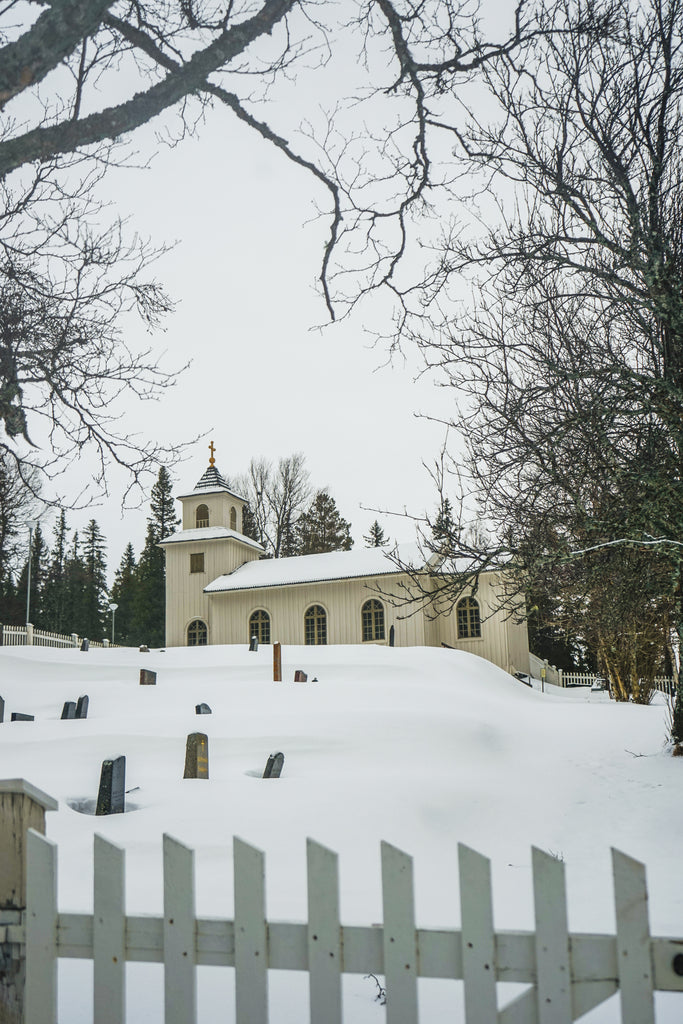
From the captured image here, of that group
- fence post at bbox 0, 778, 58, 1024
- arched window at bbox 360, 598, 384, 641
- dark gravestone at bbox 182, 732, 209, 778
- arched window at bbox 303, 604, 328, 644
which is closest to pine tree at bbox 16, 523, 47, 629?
arched window at bbox 303, 604, 328, 644

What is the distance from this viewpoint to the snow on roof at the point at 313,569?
94.7ft

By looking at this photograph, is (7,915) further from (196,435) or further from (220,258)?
(220,258)

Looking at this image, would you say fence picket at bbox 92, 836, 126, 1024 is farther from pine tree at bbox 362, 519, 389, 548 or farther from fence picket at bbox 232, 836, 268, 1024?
pine tree at bbox 362, 519, 389, 548

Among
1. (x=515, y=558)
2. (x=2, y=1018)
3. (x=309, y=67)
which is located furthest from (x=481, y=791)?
(x=309, y=67)

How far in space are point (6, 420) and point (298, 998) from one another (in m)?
4.99

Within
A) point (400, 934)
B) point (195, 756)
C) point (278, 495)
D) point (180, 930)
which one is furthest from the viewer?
point (278, 495)

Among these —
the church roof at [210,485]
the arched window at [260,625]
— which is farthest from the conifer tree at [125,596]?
the arched window at [260,625]

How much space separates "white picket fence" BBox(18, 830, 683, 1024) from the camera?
7.16 feet

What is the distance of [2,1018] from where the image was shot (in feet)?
8.95

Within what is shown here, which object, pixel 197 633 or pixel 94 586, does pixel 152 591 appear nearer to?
pixel 94 586

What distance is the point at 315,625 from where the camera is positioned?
29.9 meters

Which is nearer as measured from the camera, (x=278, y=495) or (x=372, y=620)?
(x=372, y=620)

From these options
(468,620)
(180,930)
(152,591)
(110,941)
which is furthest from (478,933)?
(152,591)

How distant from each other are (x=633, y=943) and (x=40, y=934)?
1.91m
